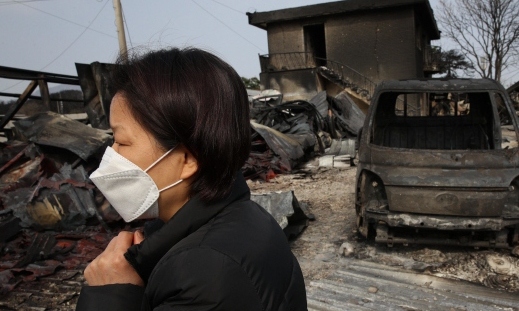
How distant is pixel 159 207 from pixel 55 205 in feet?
16.7

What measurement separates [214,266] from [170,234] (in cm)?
19

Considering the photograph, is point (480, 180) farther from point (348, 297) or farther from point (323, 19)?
point (323, 19)

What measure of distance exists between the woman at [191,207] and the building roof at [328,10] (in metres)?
21.5

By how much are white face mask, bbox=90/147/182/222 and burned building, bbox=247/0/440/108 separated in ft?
67.6

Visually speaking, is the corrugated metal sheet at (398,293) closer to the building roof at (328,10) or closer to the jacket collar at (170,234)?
the jacket collar at (170,234)

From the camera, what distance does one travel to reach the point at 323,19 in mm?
22188

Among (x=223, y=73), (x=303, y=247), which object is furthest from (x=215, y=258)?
(x=303, y=247)

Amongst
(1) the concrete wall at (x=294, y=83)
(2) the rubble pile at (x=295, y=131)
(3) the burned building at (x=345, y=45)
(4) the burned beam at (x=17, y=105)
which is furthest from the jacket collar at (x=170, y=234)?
(3) the burned building at (x=345, y=45)

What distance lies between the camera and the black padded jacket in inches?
35.2

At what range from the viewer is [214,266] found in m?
0.90

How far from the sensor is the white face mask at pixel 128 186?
1.25 m

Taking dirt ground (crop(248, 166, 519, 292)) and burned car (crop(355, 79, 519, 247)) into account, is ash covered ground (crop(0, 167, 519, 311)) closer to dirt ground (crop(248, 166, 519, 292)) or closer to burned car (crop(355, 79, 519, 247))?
dirt ground (crop(248, 166, 519, 292))

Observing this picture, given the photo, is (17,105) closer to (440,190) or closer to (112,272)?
(440,190)

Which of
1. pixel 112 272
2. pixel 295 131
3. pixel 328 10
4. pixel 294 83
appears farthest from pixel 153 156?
pixel 328 10
